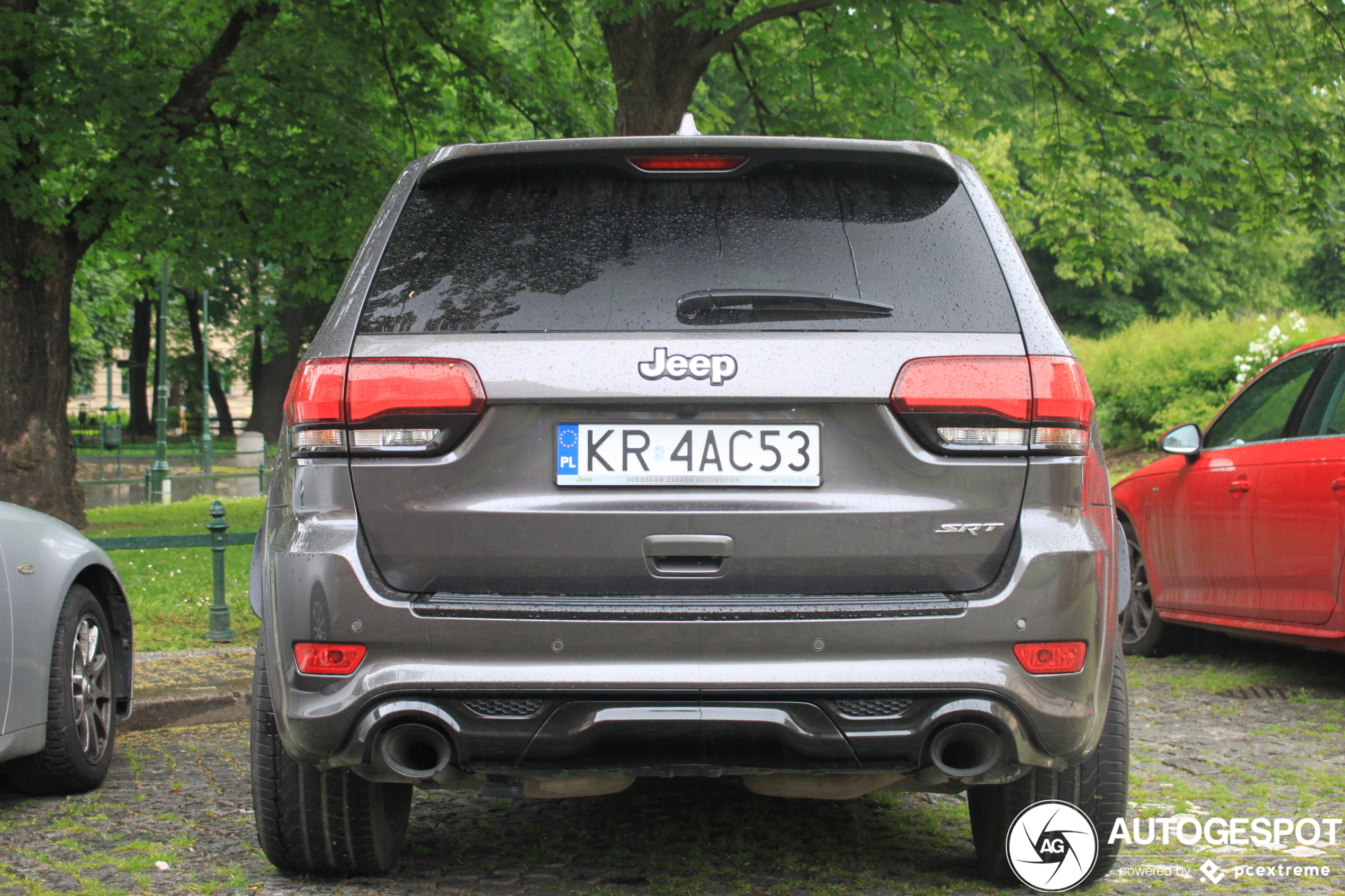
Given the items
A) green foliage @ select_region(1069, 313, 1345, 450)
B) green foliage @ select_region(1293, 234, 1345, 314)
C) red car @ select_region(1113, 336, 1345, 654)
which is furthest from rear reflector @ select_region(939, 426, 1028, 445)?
green foliage @ select_region(1293, 234, 1345, 314)

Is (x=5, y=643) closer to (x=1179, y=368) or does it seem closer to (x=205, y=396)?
(x=1179, y=368)

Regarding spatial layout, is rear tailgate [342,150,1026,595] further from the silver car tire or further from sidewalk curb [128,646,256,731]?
sidewalk curb [128,646,256,731]

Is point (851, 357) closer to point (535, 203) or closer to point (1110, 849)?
point (535, 203)

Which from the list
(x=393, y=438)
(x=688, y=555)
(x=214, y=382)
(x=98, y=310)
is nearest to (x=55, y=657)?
(x=393, y=438)

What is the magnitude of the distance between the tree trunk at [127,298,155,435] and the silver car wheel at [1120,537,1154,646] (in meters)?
43.0

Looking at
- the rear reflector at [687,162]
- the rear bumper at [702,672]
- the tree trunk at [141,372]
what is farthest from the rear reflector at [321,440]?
the tree trunk at [141,372]

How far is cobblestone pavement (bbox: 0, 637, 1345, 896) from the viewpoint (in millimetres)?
3654

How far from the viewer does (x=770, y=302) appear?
9.82 ft

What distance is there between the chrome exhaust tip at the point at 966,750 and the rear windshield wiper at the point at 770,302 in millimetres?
908

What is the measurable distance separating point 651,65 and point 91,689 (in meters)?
9.35

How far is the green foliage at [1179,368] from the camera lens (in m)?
20.5

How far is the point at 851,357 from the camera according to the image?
Result: 9.62 ft

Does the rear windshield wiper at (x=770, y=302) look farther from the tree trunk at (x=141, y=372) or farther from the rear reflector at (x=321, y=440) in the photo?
the tree trunk at (x=141, y=372)

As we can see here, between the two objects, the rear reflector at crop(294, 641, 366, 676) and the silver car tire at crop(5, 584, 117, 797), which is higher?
the rear reflector at crop(294, 641, 366, 676)
